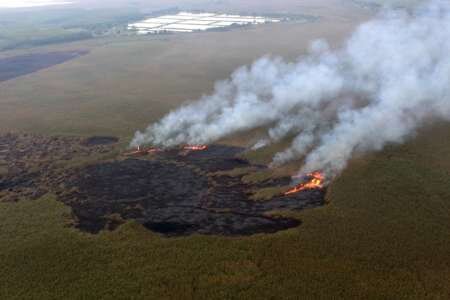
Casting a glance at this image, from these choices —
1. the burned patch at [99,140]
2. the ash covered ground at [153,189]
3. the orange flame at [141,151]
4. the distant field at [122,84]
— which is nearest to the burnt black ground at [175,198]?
the ash covered ground at [153,189]

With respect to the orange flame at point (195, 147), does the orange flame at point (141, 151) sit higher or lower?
lower

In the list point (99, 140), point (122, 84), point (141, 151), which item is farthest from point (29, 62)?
point (141, 151)

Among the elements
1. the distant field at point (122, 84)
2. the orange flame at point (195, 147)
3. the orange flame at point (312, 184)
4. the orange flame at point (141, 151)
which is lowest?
the orange flame at point (312, 184)

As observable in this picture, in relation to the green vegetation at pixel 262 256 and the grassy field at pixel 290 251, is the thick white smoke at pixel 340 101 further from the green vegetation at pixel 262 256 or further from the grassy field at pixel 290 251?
the green vegetation at pixel 262 256

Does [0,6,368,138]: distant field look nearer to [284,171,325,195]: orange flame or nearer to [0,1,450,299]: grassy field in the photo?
[0,1,450,299]: grassy field

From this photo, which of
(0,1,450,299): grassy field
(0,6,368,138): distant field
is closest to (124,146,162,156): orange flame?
(0,6,368,138): distant field

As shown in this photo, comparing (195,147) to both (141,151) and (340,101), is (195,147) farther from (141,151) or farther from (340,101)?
(340,101)

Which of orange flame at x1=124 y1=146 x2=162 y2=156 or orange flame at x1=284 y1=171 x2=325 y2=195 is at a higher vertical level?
orange flame at x1=124 y1=146 x2=162 y2=156
